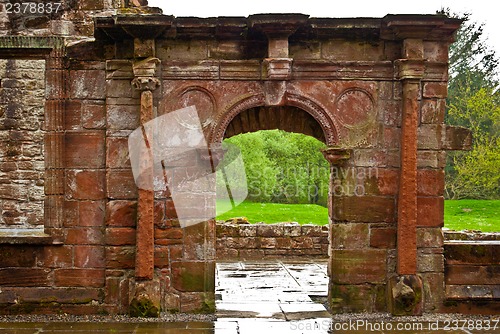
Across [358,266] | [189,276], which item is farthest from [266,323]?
[358,266]

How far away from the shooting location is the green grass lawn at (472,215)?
15.7 meters

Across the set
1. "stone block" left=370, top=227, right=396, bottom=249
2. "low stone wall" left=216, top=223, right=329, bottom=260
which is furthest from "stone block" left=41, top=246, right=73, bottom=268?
"low stone wall" left=216, top=223, right=329, bottom=260

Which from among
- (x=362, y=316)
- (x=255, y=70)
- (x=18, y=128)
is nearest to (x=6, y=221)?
(x=18, y=128)

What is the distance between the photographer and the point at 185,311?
693 centimetres

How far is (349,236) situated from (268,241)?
16.8 ft

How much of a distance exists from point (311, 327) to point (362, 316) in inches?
31.3

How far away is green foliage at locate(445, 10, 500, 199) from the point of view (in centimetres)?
2278

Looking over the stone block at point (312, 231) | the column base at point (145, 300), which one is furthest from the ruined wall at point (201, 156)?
the stone block at point (312, 231)

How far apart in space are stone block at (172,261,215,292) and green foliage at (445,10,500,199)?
17.9 metres

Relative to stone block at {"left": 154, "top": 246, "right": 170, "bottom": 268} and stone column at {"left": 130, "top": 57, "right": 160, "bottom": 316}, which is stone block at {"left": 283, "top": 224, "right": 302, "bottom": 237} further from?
stone column at {"left": 130, "top": 57, "right": 160, "bottom": 316}

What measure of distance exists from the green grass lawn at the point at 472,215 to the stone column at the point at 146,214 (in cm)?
1040

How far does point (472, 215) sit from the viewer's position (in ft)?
61.2

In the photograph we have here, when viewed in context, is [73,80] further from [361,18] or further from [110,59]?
[361,18]

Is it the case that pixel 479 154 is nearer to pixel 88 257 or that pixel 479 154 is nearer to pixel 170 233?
pixel 170 233
